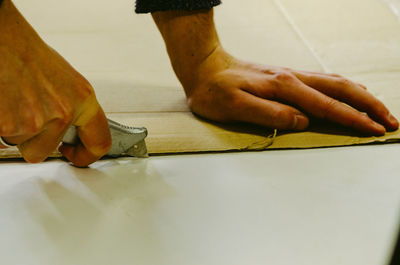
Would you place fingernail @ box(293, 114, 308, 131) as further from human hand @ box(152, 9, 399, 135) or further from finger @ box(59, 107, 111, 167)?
finger @ box(59, 107, 111, 167)

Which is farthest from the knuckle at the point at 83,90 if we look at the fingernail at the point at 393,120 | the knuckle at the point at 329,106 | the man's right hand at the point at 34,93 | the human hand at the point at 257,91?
the fingernail at the point at 393,120

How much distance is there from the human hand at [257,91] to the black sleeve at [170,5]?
0.9 inches

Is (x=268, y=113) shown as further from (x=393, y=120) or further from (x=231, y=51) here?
(x=231, y=51)

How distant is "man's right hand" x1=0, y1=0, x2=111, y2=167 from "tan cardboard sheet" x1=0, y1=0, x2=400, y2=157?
7.8 inches

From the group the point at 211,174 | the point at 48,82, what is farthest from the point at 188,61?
the point at 48,82

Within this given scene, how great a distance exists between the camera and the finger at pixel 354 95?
2.53 ft

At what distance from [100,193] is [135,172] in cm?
7

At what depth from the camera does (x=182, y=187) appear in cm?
64

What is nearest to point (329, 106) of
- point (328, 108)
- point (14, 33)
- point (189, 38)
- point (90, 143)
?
point (328, 108)

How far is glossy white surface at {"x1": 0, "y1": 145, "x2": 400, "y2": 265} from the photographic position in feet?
1.71

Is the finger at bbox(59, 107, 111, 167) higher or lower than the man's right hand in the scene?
lower

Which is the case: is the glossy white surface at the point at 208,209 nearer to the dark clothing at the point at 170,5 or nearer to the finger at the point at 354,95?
the finger at the point at 354,95

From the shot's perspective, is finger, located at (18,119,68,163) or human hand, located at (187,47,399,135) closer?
finger, located at (18,119,68,163)

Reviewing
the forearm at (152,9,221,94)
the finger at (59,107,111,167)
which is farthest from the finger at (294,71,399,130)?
the finger at (59,107,111,167)
